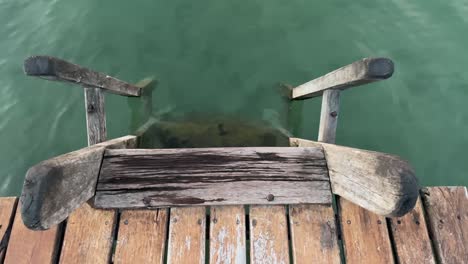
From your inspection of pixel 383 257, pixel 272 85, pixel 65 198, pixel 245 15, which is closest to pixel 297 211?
pixel 383 257

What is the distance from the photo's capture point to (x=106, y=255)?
7.28 ft

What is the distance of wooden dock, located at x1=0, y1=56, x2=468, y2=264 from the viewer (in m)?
2.22

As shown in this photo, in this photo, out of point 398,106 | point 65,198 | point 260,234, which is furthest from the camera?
point 398,106

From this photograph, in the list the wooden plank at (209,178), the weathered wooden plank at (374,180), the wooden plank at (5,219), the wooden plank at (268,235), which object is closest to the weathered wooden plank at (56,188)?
the wooden plank at (209,178)

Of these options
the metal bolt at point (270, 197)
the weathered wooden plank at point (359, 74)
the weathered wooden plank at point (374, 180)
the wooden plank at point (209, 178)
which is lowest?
the metal bolt at point (270, 197)

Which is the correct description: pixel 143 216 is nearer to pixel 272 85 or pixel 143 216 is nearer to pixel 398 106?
pixel 272 85

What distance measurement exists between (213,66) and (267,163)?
2949mm

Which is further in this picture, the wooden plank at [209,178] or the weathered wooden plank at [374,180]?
the wooden plank at [209,178]

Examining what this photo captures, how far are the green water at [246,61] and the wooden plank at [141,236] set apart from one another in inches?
102

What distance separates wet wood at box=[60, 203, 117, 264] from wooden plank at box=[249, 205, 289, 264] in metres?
1.04

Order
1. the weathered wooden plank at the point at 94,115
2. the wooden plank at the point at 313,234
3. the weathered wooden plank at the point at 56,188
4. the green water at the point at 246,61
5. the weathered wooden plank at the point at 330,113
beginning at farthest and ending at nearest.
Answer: the green water at the point at 246,61, the weathered wooden plank at the point at 330,113, the weathered wooden plank at the point at 94,115, the wooden plank at the point at 313,234, the weathered wooden plank at the point at 56,188

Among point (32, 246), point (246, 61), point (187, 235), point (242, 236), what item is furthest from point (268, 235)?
point (246, 61)

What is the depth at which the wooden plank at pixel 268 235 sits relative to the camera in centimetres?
224

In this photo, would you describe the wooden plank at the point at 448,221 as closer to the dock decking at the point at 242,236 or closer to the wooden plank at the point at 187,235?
the dock decking at the point at 242,236
